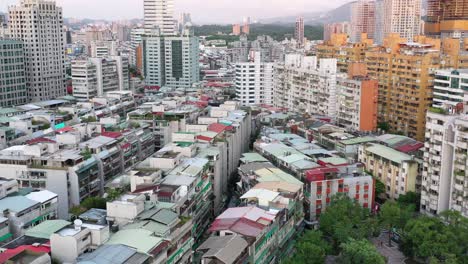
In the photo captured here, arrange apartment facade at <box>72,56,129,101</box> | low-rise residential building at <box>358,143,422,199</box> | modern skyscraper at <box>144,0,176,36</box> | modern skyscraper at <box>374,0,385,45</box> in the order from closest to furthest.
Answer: low-rise residential building at <box>358,143,422,199</box>, apartment facade at <box>72,56,129,101</box>, modern skyscraper at <box>144,0,176,36</box>, modern skyscraper at <box>374,0,385,45</box>

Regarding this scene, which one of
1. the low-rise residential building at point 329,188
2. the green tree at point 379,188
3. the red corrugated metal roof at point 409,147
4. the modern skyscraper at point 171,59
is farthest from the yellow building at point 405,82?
the modern skyscraper at point 171,59

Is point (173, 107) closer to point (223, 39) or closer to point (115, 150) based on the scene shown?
point (115, 150)

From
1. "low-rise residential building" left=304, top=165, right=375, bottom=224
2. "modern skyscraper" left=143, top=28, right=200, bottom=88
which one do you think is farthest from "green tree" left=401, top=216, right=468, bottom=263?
"modern skyscraper" left=143, top=28, right=200, bottom=88

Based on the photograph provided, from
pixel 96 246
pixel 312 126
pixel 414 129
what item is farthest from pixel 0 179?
pixel 414 129

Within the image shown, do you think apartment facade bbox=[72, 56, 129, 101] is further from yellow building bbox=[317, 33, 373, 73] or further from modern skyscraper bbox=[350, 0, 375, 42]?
modern skyscraper bbox=[350, 0, 375, 42]

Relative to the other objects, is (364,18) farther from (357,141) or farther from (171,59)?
(357,141)

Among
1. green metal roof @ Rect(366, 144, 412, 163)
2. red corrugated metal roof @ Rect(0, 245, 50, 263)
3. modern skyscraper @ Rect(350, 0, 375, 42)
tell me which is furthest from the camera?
modern skyscraper @ Rect(350, 0, 375, 42)
